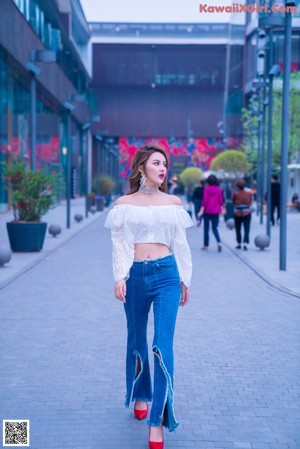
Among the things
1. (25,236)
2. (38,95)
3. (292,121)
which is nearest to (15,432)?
(25,236)

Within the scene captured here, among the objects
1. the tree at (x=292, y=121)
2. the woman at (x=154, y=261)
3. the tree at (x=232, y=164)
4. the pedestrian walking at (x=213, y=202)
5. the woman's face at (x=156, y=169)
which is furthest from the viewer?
the tree at (x=292, y=121)

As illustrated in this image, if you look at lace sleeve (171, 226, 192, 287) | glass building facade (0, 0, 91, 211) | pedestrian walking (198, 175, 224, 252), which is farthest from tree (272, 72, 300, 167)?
lace sleeve (171, 226, 192, 287)

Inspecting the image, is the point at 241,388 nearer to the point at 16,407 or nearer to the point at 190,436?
the point at 190,436

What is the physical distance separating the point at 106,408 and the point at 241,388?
46.4 inches

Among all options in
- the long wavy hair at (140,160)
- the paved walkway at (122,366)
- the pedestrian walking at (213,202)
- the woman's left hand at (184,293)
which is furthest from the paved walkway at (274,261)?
the long wavy hair at (140,160)

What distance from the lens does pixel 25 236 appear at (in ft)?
53.5

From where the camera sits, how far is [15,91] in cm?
3278

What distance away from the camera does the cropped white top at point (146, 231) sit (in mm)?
4594

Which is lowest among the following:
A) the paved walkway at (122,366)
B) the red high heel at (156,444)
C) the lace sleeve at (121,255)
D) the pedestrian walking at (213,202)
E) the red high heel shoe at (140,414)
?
the paved walkway at (122,366)

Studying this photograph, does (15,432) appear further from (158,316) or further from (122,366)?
(122,366)

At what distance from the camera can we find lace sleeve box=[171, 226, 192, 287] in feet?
15.3

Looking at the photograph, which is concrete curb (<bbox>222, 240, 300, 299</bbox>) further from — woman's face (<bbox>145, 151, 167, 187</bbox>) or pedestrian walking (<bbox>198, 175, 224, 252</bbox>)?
woman's face (<bbox>145, 151, 167, 187</bbox>)

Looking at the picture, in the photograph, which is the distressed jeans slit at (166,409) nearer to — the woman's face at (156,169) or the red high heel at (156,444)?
the red high heel at (156,444)

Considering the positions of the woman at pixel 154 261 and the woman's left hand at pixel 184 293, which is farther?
the woman's left hand at pixel 184 293
